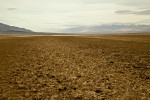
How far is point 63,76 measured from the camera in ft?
27.3

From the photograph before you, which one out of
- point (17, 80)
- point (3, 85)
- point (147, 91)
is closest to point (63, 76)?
point (17, 80)

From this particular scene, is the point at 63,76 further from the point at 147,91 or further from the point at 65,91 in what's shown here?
the point at 147,91

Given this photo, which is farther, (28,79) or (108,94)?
(28,79)

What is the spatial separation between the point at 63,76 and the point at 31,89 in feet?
7.33

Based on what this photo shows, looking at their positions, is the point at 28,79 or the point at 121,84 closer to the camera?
the point at 121,84

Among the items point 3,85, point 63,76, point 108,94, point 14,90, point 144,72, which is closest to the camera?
point 108,94

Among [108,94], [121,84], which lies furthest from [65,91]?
[121,84]

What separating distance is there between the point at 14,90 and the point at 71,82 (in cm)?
250

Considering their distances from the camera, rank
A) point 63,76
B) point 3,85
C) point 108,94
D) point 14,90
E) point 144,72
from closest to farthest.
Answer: point 108,94 < point 14,90 < point 3,85 < point 63,76 < point 144,72

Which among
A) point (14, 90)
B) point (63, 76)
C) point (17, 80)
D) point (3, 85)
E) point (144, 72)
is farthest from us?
point (144, 72)

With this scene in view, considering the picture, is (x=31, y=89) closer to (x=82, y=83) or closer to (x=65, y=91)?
(x=65, y=91)

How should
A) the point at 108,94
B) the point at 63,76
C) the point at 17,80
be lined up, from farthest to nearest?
1. the point at 63,76
2. the point at 17,80
3. the point at 108,94

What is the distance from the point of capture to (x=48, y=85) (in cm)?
693

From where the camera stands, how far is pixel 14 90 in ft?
20.8
